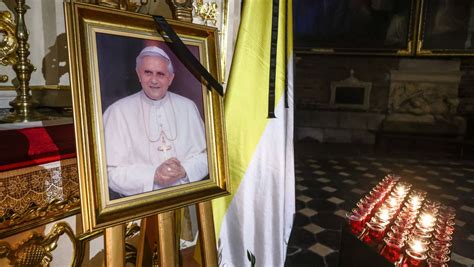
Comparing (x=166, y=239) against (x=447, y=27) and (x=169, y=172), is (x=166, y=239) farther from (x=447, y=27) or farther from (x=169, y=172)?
(x=447, y=27)

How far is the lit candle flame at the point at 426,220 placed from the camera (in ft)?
5.01

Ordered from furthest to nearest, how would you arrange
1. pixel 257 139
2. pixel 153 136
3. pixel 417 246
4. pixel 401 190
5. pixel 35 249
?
pixel 401 190, pixel 257 139, pixel 417 246, pixel 35 249, pixel 153 136

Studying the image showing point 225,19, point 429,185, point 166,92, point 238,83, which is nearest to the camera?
point 166,92

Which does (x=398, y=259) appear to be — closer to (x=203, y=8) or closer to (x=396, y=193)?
(x=396, y=193)

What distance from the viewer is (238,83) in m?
1.64

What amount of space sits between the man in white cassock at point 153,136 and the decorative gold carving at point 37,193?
1.22ft

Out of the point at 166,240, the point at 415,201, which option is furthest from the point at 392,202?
the point at 166,240

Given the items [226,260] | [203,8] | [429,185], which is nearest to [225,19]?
[203,8]

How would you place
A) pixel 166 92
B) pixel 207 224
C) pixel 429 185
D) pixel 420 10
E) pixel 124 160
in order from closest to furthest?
1. pixel 124 160
2. pixel 166 92
3. pixel 207 224
4. pixel 429 185
5. pixel 420 10

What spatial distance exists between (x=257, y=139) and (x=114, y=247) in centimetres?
95

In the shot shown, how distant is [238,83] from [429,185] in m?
4.09

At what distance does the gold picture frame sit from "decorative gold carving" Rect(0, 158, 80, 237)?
337mm

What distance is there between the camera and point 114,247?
99cm

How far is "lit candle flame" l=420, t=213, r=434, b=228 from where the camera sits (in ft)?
5.01
